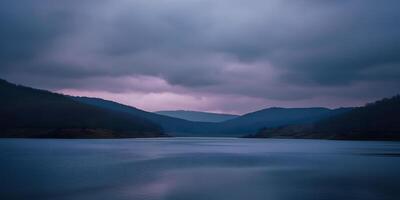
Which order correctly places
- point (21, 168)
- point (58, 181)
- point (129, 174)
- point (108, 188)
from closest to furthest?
point (108, 188) → point (58, 181) → point (129, 174) → point (21, 168)

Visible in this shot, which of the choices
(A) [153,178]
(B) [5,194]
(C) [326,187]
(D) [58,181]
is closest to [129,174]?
(A) [153,178]

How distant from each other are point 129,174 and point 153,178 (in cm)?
458

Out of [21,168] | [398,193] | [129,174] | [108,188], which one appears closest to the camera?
[398,193]

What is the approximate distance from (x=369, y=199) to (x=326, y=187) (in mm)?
6270

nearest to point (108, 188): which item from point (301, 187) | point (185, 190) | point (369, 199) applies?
point (185, 190)

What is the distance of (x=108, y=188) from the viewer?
3466 centimetres

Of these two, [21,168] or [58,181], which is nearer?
[58,181]

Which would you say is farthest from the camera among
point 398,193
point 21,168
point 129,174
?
point 21,168

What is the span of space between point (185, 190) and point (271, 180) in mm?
11248

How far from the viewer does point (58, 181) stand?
3862 cm

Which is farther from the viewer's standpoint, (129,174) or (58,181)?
(129,174)

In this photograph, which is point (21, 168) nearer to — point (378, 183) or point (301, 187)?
point (301, 187)

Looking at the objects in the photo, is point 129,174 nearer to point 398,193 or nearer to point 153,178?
point 153,178

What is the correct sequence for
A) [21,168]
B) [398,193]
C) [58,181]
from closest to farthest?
[398,193] < [58,181] < [21,168]
